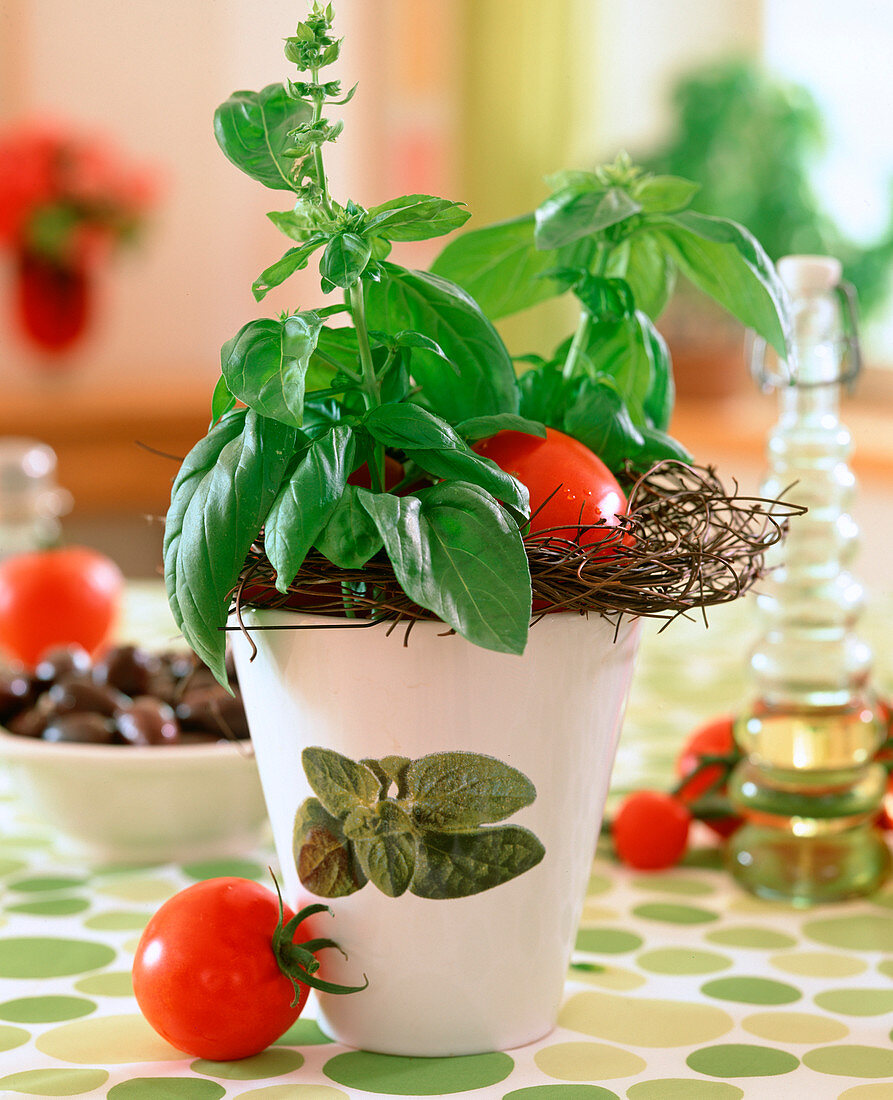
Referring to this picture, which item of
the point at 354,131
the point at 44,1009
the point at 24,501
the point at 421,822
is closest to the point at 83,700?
the point at 44,1009

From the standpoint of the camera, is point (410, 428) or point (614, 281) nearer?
point (410, 428)

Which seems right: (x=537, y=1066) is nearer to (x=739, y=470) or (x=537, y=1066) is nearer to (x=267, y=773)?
(x=267, y=773)

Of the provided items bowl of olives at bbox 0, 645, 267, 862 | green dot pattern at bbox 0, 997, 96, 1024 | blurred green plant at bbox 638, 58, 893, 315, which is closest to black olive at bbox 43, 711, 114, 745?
bowl of olives at bbox 0, 645, 267, 862

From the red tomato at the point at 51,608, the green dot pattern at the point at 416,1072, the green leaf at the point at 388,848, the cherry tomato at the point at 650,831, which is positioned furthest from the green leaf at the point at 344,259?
the red tomato at the point at 51,608

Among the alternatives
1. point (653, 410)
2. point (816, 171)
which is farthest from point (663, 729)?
point (816, 171)

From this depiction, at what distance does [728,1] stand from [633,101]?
31cm

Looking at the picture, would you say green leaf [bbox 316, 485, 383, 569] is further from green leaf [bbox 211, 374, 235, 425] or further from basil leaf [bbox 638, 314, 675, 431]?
basil leaf [bbox 638, 314, 675, 431]

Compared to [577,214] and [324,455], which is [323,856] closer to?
[324,455]

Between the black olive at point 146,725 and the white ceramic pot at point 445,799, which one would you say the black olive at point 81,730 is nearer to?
the black olive at point 146,725

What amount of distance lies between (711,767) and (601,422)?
32cm

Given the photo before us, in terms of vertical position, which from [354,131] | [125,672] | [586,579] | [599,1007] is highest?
[354,131]

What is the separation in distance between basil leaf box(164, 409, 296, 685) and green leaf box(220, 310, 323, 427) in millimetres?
22

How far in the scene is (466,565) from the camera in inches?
18.1

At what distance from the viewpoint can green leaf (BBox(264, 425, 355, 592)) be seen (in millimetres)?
465
